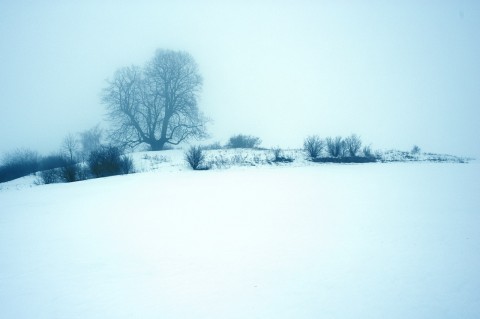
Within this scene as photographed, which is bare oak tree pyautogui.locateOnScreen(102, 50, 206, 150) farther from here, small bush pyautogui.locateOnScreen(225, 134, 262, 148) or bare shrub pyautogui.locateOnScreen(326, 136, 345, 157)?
bare shrub pyautogui.locateOnScreen(326, 136, 345, 157)

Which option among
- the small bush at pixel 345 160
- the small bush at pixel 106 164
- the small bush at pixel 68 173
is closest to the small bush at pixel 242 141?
the small bush at pixel 345 160

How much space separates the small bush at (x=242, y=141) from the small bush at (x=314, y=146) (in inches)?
268

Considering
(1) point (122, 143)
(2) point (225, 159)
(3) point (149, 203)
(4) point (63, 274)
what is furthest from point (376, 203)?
(1) point (122, 143)

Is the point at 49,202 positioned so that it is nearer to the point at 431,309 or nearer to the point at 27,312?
the point at 27,312

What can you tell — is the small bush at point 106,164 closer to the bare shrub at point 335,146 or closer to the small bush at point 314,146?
the small bush at point 314,146

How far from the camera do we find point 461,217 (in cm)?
496

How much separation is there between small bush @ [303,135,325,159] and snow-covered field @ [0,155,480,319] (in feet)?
35.0

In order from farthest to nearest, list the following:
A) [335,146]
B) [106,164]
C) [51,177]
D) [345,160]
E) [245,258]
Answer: [335,146] < [345,160] < [106,164] < [51,177] < [245,258]

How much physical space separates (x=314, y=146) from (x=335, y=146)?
7.11 ft

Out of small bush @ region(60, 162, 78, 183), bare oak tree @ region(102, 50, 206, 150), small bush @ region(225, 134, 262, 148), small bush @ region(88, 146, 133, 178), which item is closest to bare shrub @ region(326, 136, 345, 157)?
small bush @ region(225, 134, 262, 148)

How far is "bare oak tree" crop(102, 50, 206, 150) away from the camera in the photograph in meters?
21.7

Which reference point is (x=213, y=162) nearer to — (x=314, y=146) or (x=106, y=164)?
(x=106, y=164)

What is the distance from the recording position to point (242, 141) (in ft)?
76.5

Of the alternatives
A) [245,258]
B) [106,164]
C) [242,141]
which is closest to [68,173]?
[106,164]
